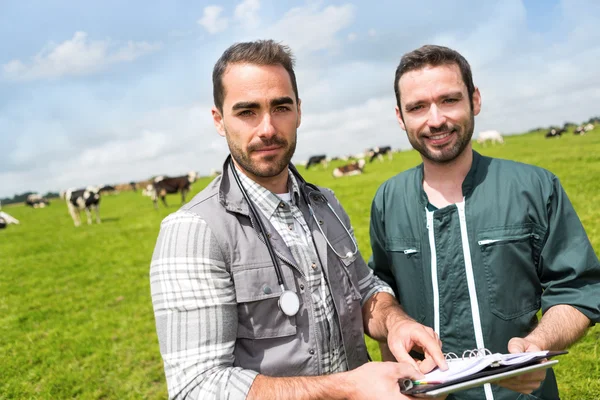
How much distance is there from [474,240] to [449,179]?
0.48m

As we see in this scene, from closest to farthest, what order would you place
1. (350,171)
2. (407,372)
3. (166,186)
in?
1. (407,372)
2. (166,186)
3. (350,171)

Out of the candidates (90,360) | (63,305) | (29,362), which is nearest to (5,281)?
(63,305)

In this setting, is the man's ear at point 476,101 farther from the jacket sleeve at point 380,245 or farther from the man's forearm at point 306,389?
the man's forearm at point 306,389

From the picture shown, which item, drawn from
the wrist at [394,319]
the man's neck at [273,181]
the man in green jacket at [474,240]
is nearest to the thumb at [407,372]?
the wrist at [394,319]

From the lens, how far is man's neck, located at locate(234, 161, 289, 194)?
243cm

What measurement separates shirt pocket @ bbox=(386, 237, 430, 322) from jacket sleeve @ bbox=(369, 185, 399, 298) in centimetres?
13

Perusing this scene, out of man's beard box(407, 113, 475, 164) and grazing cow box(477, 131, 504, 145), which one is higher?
grazing cow box(477, 131, 504, 145)

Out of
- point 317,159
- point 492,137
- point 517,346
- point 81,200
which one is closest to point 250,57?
point 517,346

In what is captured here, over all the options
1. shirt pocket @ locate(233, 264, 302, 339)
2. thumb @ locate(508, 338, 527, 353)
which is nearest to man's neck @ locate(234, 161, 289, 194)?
shirt pocket @ locate(233, 264, 302, 339)

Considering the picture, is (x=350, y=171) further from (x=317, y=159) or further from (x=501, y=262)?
(x=501, y=262)

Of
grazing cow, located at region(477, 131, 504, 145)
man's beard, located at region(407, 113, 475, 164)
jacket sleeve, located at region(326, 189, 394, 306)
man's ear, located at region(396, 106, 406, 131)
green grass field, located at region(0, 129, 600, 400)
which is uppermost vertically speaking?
grazing cow, located at region(477, 131, 504, 145)

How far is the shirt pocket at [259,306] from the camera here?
203cm

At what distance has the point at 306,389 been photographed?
178 cm

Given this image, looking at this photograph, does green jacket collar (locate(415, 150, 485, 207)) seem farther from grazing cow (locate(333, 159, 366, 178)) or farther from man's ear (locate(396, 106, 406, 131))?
grazing cow (locate(333, 159, 366, 178))
